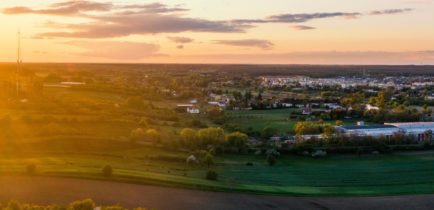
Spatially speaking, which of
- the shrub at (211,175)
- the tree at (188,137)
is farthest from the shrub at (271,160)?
the shrub at (211,175)

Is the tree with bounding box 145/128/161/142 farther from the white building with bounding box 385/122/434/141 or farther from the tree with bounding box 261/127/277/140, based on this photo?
the white building with bounding box 385/122/434/141

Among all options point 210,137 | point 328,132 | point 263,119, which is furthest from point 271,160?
point 263,119

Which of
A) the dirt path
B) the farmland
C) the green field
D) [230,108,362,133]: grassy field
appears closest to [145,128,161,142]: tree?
the farmland

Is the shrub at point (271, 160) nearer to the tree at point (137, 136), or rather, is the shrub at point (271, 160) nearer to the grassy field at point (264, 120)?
the tree at point (137, 136)

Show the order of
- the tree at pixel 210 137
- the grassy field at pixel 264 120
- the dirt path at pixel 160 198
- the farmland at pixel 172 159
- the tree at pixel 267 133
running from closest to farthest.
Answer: the dirt path at pixel 160 198 < the farmland at pixel 172 159 < the tree at pixel 210 137 < the tree at pixel 267 133 < the grassy field at pixel 264 120

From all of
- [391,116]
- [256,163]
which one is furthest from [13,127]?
[391,116]
